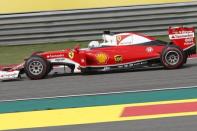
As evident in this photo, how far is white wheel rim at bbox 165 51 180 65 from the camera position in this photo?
1316cm

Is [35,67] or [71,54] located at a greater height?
[71,54]

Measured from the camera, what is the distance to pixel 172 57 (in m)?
13.2

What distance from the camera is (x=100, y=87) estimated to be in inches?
456

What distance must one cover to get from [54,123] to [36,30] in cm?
1253

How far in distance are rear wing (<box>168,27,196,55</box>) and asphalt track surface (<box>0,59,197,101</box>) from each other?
1.44 ft

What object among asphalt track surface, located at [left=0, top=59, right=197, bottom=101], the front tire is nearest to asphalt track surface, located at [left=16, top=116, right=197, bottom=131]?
asphalt track surface, located at [left=0, top=59, right=197, bottom=101]

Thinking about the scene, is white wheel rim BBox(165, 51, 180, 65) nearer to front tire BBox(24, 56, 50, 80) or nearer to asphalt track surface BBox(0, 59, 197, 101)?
asphalt track surface BBox(0, 59, 197, 101)

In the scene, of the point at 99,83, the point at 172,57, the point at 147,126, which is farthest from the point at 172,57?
the point at 147,126

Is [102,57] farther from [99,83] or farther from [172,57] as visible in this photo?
[172,57]

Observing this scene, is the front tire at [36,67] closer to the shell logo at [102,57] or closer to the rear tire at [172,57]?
the shell logo at [102,57]

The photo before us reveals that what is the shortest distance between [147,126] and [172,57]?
18.6 feet

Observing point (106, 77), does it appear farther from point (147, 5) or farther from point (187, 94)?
point (147, 5)

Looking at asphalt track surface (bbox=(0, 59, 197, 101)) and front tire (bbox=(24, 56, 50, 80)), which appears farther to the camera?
front tire (bbox=(24, 56, 50, 80))

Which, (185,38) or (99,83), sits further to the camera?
(185,38)
